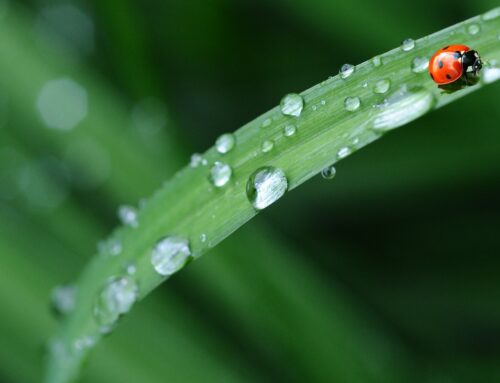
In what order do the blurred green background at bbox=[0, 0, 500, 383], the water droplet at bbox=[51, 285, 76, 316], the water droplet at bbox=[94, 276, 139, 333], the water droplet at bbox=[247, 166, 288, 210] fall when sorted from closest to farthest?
Result: the water droplet at bbox=[247, 166, 288, 210], the water droplet at bbox=[94, 276, 139, 333], the water droplet at bbox=[51, 285, 76, 316], the blurred green background at bbox=[0, 0, 500, 383]

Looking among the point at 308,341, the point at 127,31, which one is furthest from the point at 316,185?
the point at 127,31

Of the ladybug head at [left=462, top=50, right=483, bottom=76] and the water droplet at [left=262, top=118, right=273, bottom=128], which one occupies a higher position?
the ladybug head at [left=462, top=50, right=483, bottom=76]

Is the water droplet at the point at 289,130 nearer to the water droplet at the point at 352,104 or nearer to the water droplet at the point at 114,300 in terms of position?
the water droplet at the point at 352,104

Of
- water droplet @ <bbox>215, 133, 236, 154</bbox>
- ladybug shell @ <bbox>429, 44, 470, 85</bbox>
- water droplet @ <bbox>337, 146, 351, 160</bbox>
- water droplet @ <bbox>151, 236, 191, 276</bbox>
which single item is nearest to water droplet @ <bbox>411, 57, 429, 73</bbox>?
ladybug shell @ <bbox>429, 44, 470, 85</bbox>

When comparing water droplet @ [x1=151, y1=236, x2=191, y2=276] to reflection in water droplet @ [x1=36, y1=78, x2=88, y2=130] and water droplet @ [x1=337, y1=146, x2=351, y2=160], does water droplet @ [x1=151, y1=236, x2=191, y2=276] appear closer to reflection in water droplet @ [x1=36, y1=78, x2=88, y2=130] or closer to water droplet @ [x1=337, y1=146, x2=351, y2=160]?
water droplet @ [x1=337, y1=146, x2=351, y2=160]

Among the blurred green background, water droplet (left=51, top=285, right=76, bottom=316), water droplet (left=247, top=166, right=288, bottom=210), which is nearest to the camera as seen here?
water droplet (left=247, top=166, right=288, bottom=210)

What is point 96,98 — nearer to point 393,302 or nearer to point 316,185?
point 316,185

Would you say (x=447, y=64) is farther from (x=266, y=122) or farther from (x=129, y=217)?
(x=129, y=217)
